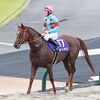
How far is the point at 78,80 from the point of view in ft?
66.7

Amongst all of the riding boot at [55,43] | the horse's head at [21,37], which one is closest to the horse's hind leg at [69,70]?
the riding boot at [55,43]

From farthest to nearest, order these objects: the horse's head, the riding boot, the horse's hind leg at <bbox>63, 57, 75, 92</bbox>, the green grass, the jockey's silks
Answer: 1. the green grass
2. the horse's hind leg at <bbox>63, 57, 75, 92</bbox>
3. the riding boot
4. the jockey's silks
5. the horse's head

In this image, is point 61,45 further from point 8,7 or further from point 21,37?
point 8,7

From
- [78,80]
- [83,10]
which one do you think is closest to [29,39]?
[78,80]

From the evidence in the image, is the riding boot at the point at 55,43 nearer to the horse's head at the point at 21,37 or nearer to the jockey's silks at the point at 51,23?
the jockey's silks at the point at 51,23

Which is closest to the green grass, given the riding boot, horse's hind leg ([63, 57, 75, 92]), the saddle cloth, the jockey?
horse's hind leg ([63, 57, 75, 92])

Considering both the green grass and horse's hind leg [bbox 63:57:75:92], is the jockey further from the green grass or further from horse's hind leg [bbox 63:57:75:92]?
the green grass

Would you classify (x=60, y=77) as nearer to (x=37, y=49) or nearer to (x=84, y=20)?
(x=37, y=49)

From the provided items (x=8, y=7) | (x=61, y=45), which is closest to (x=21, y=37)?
(x=61, y=45)

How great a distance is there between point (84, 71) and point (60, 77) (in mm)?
1396

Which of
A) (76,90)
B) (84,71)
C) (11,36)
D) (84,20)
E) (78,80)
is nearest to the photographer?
(76,90)

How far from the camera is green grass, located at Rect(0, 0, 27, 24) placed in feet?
122

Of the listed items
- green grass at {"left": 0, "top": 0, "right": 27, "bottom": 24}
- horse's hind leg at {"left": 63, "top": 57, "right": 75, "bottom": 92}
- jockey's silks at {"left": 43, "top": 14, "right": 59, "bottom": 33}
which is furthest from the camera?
green grass at {"left": 0, "top": 0, "right": 27, "bottom": 24}

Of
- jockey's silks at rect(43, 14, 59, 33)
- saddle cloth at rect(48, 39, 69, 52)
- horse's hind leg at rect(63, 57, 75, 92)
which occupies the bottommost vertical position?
horse's hind leg at rect(63, 57, 75, 92)
